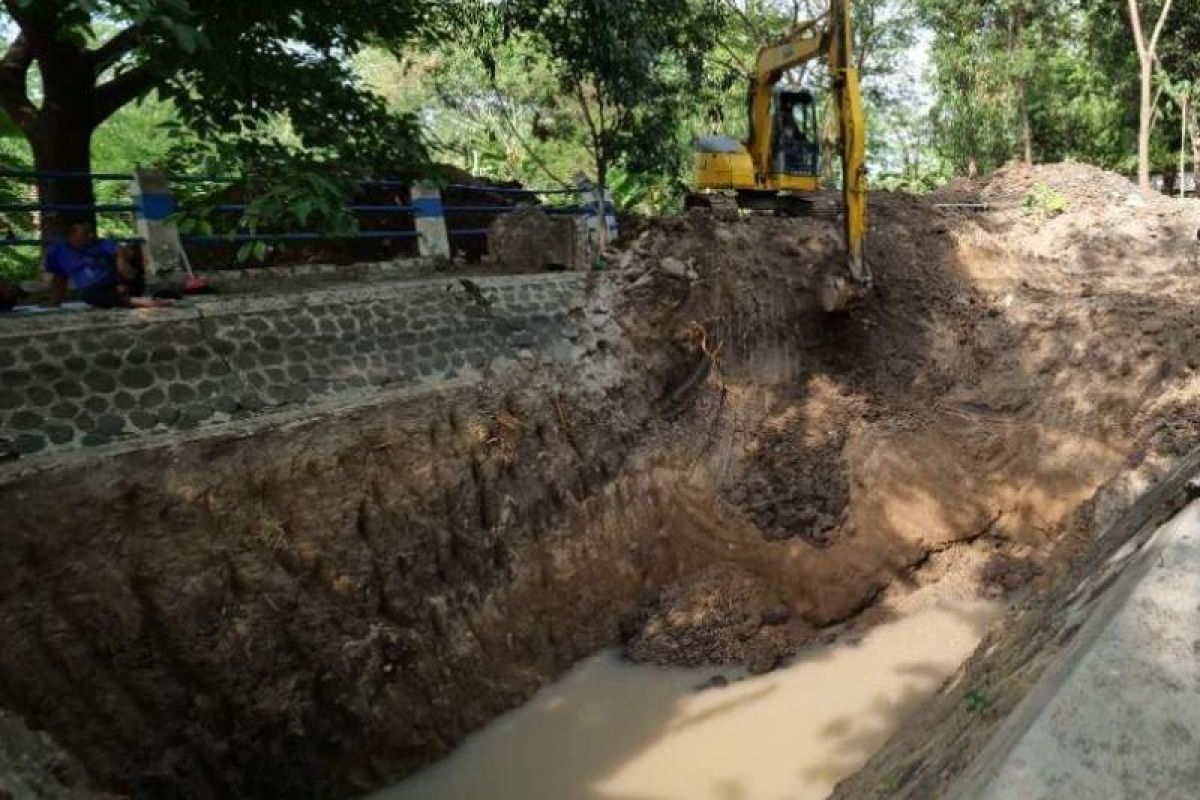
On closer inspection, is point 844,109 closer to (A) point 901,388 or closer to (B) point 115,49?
(A) point 901,388

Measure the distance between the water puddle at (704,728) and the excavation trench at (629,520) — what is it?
46 mm

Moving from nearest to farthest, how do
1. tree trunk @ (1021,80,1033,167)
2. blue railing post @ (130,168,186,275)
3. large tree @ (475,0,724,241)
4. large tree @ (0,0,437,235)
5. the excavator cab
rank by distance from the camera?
large tree @ (0,0,437,235) < blue railing post @ (130,168,186,275) < large tree @ (475,0,724,241) < the excavator cab < tree trunk @ (1021,80,1033,167)

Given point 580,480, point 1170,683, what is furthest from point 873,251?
point 1170,683

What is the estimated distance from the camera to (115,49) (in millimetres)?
6723

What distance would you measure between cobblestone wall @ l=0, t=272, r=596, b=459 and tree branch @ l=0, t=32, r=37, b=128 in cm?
424

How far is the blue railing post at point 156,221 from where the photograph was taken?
7.39 meters

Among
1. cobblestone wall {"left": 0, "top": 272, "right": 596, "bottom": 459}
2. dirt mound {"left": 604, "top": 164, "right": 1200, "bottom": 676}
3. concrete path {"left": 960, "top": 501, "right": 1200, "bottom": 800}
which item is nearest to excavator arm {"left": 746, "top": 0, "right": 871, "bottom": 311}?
dirt mound {"left": 604, "top": 164, "right": 1200, "bottom": 676}

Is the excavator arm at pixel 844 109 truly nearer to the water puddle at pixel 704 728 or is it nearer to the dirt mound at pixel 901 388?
Answer: the dirt mound at pixel 901 388

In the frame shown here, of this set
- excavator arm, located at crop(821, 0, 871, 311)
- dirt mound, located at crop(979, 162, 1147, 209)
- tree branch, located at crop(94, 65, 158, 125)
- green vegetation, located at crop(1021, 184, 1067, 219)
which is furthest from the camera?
dirt mound, located at crop(979, 162, 1147, 209)

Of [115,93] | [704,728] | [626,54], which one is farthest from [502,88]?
[704,728]

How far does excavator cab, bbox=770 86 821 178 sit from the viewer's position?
11.7 m

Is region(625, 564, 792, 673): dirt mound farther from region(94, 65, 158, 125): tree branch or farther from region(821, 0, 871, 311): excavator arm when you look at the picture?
region(94, 65, 158, 125): tree branch

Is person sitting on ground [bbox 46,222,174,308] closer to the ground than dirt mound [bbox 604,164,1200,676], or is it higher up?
higher up

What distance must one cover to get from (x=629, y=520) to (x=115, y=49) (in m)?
6.24
